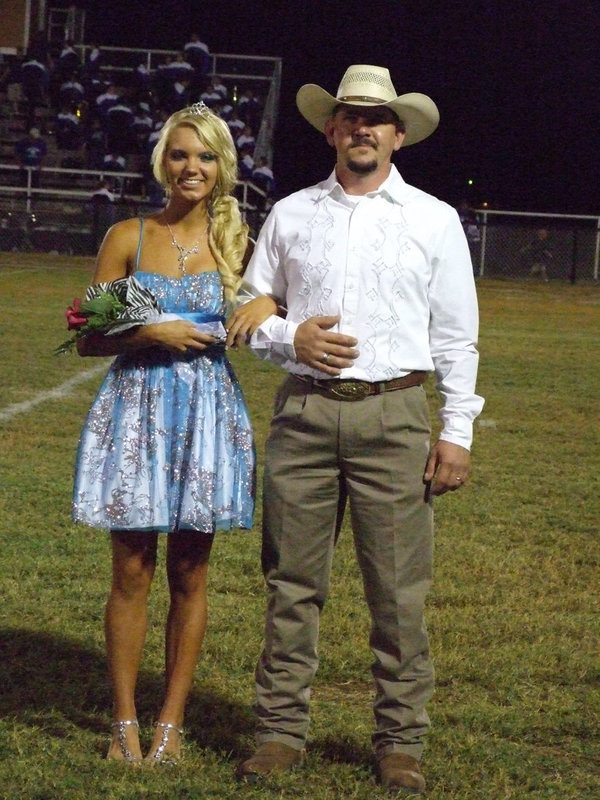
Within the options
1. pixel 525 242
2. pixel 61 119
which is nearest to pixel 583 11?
pixel 525 242

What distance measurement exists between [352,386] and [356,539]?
1.44 ft

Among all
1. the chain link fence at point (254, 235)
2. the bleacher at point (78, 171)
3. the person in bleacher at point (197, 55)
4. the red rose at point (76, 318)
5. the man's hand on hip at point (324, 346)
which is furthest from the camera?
the person in bleacher at point (197, 55)

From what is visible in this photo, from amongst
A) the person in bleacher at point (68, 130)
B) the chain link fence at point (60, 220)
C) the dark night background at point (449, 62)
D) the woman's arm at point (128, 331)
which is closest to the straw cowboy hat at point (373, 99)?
the woman's arm at point (128, 331)

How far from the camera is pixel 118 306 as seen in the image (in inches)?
146

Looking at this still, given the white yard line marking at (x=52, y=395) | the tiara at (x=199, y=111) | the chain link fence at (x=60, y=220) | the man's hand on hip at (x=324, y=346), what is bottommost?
the white yard line marking at (x=52, y=395)

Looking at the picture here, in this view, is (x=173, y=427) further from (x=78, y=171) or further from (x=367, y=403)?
(x=78, y=171)

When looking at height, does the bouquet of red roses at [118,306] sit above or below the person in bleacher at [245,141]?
below

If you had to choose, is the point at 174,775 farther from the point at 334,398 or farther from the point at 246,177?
the point at 246,177

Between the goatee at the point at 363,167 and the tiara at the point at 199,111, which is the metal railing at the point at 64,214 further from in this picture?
the goatee at the point at 363,167

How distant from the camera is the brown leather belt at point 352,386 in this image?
360 centimetres

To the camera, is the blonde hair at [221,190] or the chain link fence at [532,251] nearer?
the blonde hair at [221,190]

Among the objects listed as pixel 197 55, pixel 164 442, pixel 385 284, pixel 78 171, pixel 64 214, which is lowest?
pixel 164 442

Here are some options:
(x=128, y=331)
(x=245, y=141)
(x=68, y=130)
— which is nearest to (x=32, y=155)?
(x=68, y=130)

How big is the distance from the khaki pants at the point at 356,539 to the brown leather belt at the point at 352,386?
0.02 meters
